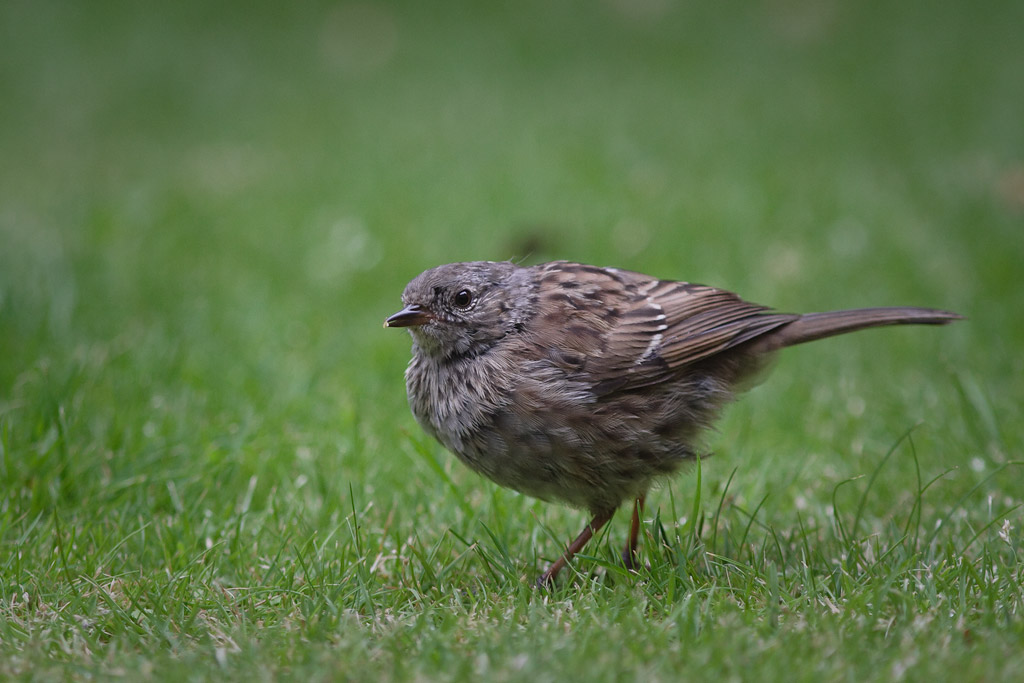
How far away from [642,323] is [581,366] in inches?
14.8

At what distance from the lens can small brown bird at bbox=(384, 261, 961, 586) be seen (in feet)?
12.4

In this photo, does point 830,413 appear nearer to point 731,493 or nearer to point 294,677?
point 731,493

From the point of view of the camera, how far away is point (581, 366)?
389 cm

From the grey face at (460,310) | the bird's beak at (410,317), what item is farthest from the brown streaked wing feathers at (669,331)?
the bird's beak at (410,317)

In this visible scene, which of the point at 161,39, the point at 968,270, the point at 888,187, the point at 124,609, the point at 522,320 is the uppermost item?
the point at 161,39

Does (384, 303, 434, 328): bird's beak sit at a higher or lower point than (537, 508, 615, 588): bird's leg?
higher

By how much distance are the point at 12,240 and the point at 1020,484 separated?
22.0ft

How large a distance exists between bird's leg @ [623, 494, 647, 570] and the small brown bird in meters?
0.01

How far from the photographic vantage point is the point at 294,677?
2.81 metres

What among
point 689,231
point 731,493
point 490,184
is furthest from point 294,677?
point 490,184

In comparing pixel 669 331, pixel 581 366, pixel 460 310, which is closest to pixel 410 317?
pixel 460 310

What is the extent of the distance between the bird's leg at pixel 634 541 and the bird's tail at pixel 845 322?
2.76 feet

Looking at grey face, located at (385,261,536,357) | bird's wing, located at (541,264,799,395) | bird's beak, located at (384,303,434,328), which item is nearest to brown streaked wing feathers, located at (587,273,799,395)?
bird's wing, located at (541,264,799,395)

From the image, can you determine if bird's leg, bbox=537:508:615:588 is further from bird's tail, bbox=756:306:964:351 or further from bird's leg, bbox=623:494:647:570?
bird's tail, bbox=756:306:964:351
